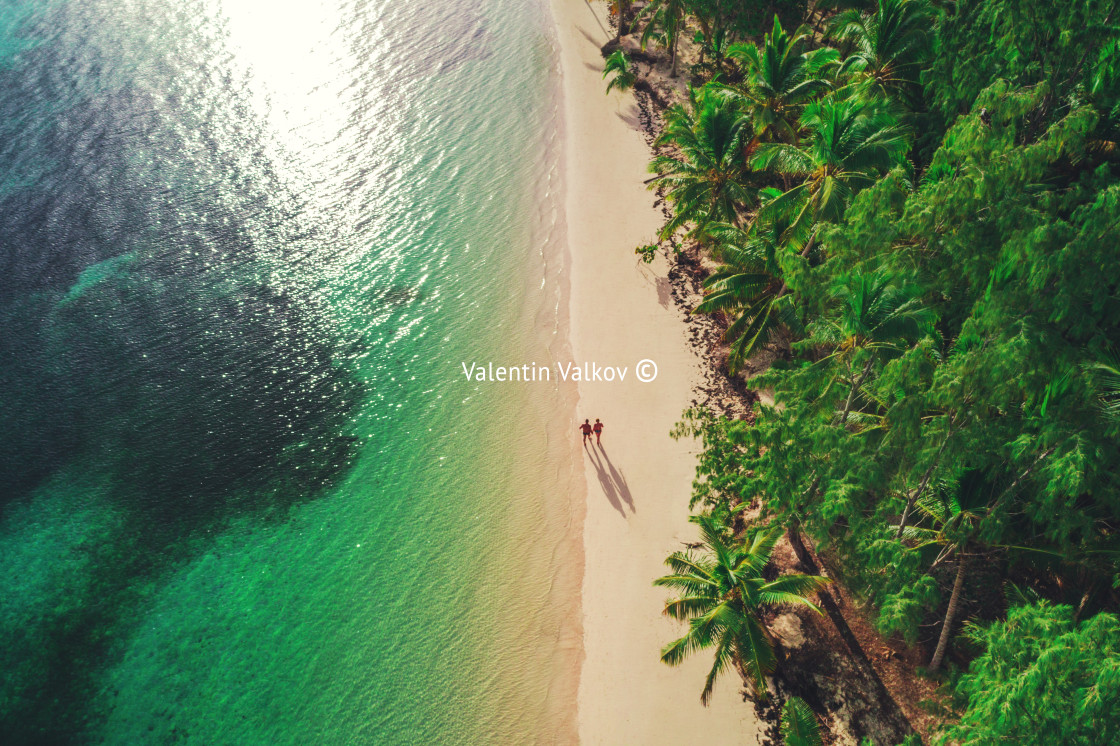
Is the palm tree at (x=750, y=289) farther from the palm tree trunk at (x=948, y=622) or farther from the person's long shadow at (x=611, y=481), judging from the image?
the palm tree trunk at (x=948, y=622)

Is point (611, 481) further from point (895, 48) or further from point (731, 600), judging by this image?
point (895, 48)

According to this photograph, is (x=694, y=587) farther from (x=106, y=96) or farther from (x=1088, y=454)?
(x=106, y=96)

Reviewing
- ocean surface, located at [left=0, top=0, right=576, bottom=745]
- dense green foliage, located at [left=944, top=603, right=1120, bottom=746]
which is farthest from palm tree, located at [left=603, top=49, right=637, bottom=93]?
dense green foliage, located at [left=944, top=603, right=1120, bottom=746]

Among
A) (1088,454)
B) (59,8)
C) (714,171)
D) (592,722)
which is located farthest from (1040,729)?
(59,8)

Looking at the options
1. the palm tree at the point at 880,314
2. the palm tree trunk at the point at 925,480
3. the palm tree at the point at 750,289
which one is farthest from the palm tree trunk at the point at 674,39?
the palm tree trunk at the point at 925,480

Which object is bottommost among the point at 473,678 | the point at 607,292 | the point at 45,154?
the point at 473,678

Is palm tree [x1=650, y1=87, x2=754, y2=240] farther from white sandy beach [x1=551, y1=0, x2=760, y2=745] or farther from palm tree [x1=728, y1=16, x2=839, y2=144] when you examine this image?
white sandy beach [x1=551, y1=0, x2=760, y2=745]
